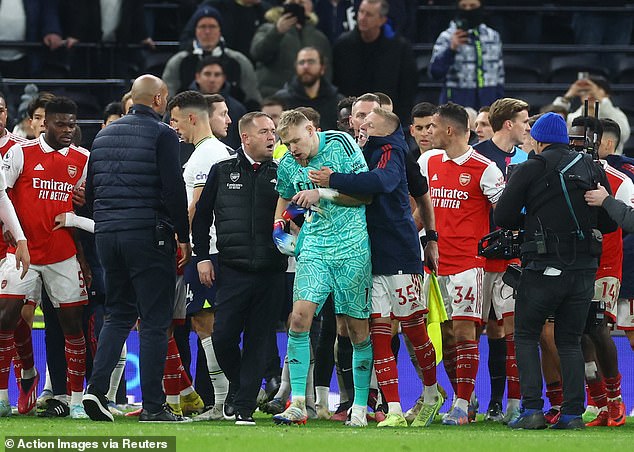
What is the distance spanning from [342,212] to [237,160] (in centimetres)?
99

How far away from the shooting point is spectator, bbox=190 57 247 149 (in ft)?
48.1

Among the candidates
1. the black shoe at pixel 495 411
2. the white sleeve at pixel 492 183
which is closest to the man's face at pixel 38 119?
the white sleeve at pixel 492 183

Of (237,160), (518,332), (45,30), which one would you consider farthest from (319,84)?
(518,332)

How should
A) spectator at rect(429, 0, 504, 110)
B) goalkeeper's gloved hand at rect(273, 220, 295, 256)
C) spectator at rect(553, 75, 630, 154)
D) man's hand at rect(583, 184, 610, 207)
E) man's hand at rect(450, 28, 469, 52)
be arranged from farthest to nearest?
spectator at rect(429, 0, 504, 110) → man's hand at rect(450, 28, 469, 52) → spectator at rect(553, 75, 630, 154) → goalkeeper's gloved hand at rect(273, 220, 295, 256) → man's hand at rect(583, 184, 610, 207)

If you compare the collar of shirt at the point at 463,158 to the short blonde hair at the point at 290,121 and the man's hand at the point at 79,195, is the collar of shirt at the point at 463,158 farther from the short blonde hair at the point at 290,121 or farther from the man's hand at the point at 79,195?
the man's hand at the point at 79,195

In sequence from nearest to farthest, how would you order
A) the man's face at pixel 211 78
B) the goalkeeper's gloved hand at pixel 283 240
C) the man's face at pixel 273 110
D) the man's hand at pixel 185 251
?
the goalkeeper's gloved hand at pixel 283 240 < the man's hand at pixel 185 251 < the man's face at pixel 273 110 < the man's face at pixel 211 78

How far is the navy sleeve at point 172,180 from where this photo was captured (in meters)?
10.0

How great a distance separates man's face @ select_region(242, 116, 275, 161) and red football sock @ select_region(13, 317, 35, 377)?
2.58 metres

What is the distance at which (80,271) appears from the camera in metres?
11.3

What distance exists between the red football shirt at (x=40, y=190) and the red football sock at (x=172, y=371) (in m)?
1.11

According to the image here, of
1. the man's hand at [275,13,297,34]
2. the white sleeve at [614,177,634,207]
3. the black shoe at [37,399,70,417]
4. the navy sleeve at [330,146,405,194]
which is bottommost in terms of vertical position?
the black shoe at [37,399,70,417]

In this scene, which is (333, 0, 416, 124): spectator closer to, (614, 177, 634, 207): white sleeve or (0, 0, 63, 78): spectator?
(0, 0, 63, 78): spectator

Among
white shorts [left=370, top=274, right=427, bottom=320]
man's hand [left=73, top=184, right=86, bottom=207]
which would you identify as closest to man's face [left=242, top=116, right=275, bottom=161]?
white shorts [left=370, top=274, right=427, bottom=320]

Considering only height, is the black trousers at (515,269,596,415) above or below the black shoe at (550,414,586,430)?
above
